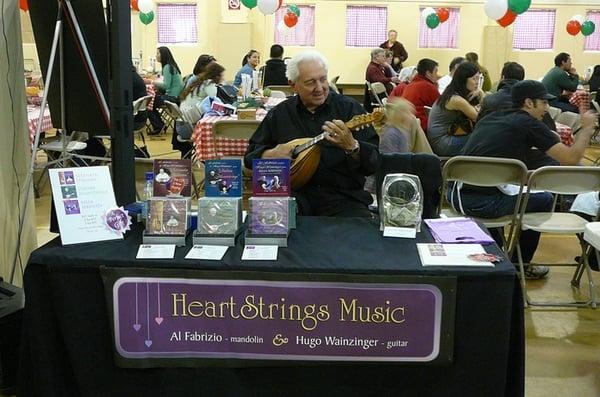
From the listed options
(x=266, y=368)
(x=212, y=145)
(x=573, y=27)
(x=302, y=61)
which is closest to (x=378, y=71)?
(x=212, y=145)

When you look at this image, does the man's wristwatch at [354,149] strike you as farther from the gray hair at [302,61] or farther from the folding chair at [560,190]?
the folding chair at [560,190]

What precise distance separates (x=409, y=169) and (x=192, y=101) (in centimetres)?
371

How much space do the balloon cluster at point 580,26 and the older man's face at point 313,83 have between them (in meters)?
10.8

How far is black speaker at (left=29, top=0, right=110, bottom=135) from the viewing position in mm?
2377

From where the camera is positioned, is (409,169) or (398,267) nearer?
(398,267)

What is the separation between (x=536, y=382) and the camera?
8.04ft

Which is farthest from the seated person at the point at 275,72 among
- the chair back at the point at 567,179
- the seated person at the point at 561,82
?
the chair back at the point at 567,179

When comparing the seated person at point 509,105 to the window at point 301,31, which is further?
the window at point 301,31

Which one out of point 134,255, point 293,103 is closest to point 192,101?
point 293,103

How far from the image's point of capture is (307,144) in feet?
8.42

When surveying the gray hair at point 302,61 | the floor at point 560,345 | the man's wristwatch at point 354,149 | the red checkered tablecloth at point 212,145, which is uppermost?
the gray hair at point 302,61

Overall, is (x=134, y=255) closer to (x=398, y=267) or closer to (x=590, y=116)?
(x=398, y=267)

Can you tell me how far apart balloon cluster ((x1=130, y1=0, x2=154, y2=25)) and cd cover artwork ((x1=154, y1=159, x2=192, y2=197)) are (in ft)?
31.7

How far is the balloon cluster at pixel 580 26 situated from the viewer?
11836 mm
